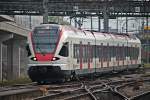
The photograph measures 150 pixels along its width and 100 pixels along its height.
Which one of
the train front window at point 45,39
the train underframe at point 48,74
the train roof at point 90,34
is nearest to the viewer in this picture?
the train underframe at point 48,74

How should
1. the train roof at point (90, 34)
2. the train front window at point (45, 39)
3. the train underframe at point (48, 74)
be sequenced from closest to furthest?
the train underframe at point (48, 74) → the train front window at point (45, 39) → the train roof at point (90, 34)

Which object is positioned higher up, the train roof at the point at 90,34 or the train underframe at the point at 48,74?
the train roof at the point at 90,34

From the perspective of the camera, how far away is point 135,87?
2492cm

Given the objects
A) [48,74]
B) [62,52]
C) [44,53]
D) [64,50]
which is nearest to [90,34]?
[64,50]

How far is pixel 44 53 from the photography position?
987 inches

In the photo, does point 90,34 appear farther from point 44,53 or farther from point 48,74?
point 48,74

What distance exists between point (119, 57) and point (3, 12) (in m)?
20.2

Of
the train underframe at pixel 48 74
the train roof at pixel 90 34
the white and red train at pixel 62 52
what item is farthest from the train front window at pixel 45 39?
the train underframe at pixel 48 74

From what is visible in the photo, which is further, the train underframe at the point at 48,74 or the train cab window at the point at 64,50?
the train cab window at the point at 64,50

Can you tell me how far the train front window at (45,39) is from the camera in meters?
25.2

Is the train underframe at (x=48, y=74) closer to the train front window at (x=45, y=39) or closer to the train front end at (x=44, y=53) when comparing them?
the train front end at (x=44, y=53)

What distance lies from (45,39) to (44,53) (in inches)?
33.2

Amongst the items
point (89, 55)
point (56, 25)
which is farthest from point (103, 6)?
point (56, 25)

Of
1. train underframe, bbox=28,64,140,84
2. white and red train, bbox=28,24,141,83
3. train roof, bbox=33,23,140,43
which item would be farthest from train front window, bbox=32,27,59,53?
train underframe, bbox=28,64,140,84
